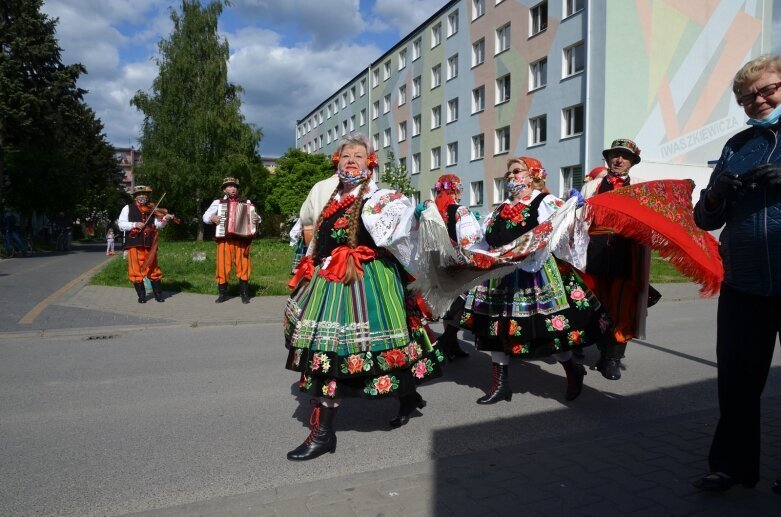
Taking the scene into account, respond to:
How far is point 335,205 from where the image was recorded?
3.84 m

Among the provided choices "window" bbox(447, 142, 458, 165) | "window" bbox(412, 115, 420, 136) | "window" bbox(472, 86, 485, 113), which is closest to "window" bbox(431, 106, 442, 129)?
"window" bbox(447, 142, 458, 165)

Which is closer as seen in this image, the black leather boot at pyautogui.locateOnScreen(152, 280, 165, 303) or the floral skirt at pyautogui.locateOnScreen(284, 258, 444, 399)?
Result: the floral skirt at pyautogui.locateOnScreen(284, 258, 444, 399)

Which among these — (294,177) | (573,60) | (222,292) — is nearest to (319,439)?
(222,292)

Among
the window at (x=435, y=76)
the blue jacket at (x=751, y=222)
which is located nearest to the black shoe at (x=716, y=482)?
the blue jacket at (x=751, y=222)

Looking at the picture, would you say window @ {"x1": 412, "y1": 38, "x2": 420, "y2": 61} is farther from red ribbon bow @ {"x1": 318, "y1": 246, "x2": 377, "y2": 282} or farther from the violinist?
red ribbon bow @ {"x1": 318, "y1": 246, "x2": 377, "y2": 282}

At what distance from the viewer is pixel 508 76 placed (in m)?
30.1

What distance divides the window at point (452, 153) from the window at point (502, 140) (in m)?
4.48

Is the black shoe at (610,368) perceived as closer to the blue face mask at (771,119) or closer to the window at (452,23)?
the blue face mask at (771,119)

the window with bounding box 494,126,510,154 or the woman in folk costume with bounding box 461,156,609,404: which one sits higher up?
the window with bounding box 494,126,510,154

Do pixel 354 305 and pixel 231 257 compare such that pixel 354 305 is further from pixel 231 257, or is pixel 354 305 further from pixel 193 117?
pixel 193 117

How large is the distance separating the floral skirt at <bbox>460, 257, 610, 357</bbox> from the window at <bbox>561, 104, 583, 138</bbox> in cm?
2230

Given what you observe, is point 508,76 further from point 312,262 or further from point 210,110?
point 312,262

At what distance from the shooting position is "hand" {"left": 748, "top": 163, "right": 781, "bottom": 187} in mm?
2602

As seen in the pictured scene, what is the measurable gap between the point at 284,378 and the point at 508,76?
90.1 feet
